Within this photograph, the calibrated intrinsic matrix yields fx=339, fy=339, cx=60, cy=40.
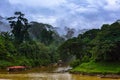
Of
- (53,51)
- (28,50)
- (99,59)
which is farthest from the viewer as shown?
(53,51)

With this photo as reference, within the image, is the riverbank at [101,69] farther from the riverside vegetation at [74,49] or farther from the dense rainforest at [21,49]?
the dense rainforest at [21,49]

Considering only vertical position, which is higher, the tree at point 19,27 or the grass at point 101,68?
the tree at point 19,27

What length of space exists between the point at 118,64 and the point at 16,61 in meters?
27.7

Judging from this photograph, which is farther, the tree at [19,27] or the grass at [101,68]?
the tree at [19,27]

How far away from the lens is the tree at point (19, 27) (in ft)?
281

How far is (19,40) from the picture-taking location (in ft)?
288

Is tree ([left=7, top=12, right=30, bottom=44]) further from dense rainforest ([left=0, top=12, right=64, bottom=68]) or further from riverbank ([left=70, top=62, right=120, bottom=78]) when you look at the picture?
riverbank ([left=70, top=62, right=120, bottom=78])

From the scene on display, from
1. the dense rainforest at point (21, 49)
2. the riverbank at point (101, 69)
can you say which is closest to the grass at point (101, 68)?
the riverbank at point (101, 69)

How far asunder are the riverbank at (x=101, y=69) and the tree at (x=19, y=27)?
103 feet

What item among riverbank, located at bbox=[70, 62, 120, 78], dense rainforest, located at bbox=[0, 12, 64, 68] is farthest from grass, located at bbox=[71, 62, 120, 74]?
dense rainforest, located at bbox=[0, 12, 64, 68]

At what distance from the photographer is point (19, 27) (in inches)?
3391

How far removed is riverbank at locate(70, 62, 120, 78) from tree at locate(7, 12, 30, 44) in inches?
1232

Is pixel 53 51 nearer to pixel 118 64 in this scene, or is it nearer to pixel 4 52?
pixel 4 52

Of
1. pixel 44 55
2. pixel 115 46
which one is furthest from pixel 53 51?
pixel 115 46
